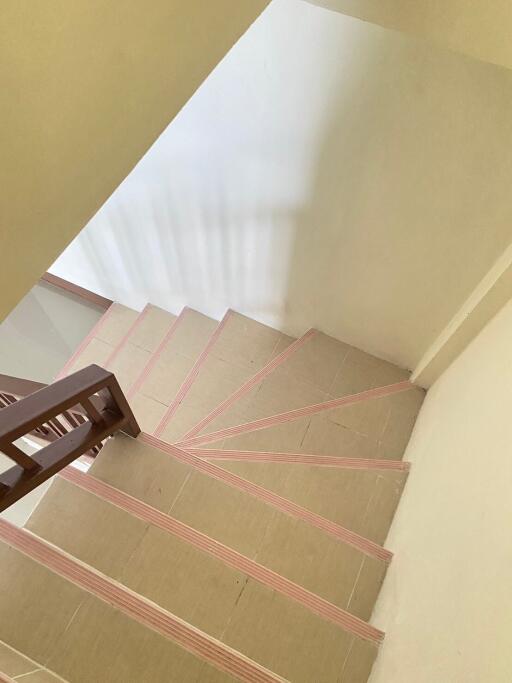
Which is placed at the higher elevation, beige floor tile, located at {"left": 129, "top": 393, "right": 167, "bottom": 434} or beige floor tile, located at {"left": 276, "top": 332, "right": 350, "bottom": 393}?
beige floor tile, located at {"left": 276, "top": 332, "right": 350, "bottom": 393}

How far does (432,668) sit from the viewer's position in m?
1.21

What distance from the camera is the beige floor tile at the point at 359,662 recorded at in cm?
178

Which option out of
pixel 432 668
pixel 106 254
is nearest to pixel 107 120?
pixel 432 668

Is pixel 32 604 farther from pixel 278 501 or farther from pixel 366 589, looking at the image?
pixel 366 589

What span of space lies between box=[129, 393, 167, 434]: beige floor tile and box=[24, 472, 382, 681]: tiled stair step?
114cm

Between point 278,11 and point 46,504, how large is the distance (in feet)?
6.77

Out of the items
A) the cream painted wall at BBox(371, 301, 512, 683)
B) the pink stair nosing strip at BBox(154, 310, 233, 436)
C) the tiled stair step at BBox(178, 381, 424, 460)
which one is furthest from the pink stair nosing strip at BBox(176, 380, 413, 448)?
the cream painted wall at BBox(371, 301, 512, 683)

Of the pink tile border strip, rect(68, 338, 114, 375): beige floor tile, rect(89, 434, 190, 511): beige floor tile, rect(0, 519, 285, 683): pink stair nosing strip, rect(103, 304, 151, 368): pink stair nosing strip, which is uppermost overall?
rect(103, 304, 151, 368): pink stair nosing strip

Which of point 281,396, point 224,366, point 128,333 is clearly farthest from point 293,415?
point 128,333

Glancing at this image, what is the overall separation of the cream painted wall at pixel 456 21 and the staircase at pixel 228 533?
179cm

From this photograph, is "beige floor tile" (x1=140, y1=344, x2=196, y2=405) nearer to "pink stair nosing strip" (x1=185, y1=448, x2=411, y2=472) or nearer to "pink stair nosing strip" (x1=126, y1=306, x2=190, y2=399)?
"pink stair nosing strip" (x1=126, y1=306, x2=190, y2=399)

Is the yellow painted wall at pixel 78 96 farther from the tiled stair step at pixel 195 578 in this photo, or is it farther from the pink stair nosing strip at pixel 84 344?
the pink stair nosing strip at pixel 84 344

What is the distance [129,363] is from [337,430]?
5.46 feet

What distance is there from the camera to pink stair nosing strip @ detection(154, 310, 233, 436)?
9.72ft
